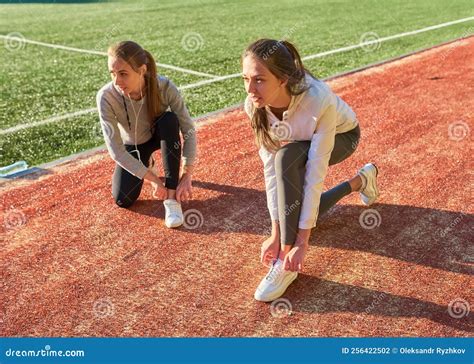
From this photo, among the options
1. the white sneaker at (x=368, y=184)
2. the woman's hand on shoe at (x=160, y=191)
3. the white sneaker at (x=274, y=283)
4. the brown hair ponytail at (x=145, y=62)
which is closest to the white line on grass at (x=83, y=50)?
the brown hair ponytail at (x=145, y=62)

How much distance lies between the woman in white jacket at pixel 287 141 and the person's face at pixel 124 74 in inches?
34.4

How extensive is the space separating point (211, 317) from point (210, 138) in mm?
2848

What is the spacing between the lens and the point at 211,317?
3158 millimetres

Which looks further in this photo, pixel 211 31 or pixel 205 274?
pixel 211 31

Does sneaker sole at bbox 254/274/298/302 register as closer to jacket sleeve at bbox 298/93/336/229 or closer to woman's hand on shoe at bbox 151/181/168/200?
A: jacket sleeve at bbox 298/93/336/229

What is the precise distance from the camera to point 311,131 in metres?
3.39

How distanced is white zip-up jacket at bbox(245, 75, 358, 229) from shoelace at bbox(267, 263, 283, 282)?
0.27 metres

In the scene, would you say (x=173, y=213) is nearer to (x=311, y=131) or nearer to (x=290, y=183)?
(x=290, y=183)

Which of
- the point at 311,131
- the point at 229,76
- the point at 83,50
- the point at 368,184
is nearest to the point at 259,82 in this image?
the point at 311,131

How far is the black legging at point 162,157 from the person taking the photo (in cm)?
423

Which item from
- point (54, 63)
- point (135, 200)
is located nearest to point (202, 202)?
point (135, 200)

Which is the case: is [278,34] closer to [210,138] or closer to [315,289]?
[210,138]

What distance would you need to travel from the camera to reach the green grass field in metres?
6.41

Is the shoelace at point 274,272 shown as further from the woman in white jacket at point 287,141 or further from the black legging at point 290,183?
the black legging at point 290,183
